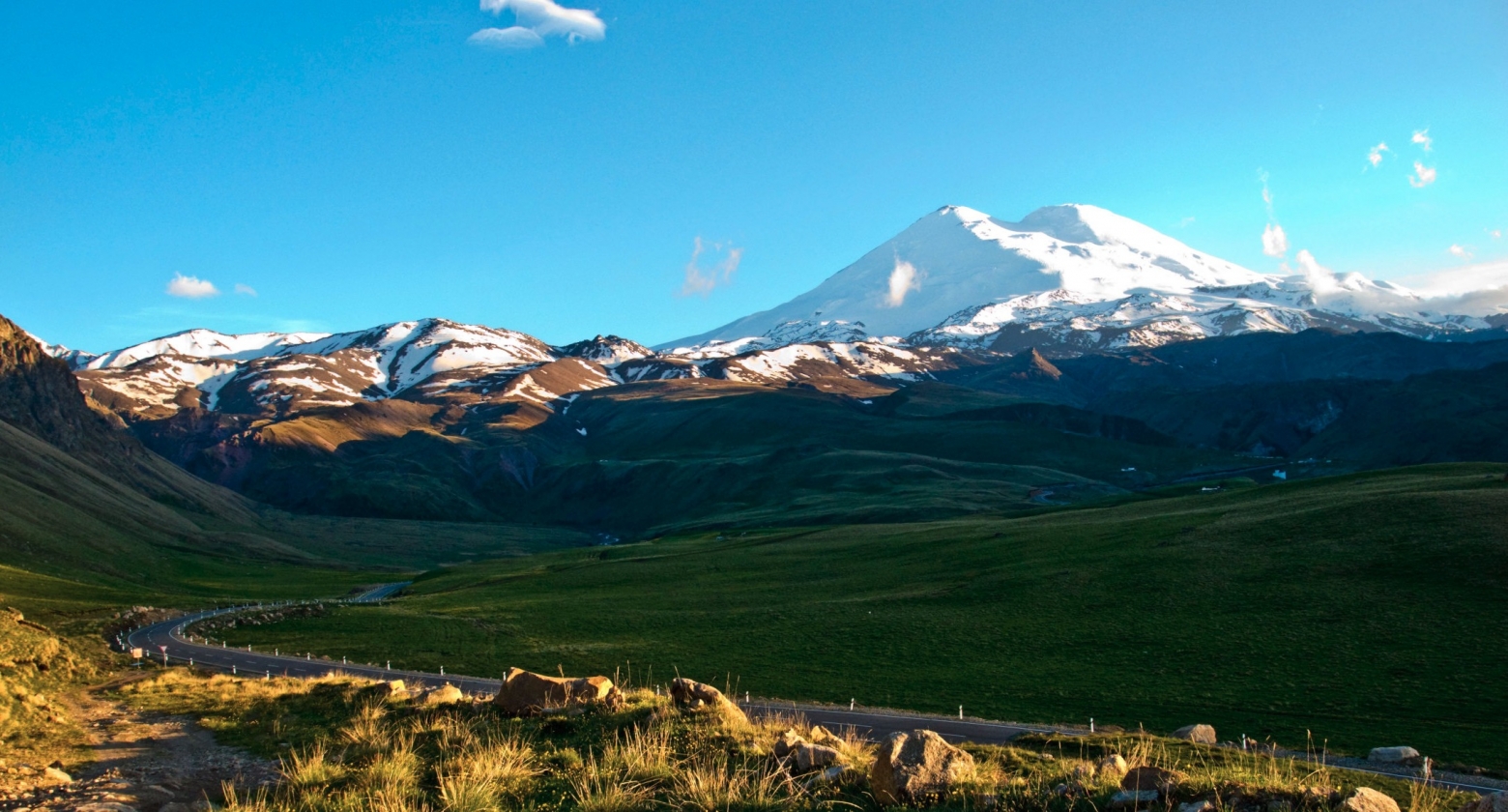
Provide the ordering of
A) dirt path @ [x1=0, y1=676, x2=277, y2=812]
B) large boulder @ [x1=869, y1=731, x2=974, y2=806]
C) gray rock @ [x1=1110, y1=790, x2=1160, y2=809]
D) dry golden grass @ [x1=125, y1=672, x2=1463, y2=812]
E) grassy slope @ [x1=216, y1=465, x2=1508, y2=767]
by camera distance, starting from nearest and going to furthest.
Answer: gray rock @ [x1=1110, y1=790, x2=1160, y2=809] < dry golden grass @ [x1=125, y1=672, x2=1463, y2=812] < large boulder @ [x1=869, y1=731, x2=974, y2=806] < dirt path @ [x1=0, y1=676, x2=277, y2=812] < grassy slope @ [x1=216, y1=465, x2=1508, y2=767]

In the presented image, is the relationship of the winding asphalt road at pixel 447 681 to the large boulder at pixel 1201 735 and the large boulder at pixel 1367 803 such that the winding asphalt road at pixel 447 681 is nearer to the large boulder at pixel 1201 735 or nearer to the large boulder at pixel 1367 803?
the large boulder at pixel 1201 735

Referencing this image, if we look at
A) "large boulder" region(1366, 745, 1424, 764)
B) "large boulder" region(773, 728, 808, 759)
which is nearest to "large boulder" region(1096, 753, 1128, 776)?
"large boulder" region(773, 728, 808, 759)

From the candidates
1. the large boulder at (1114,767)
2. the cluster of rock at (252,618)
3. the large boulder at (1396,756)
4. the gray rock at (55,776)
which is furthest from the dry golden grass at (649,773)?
the cluster of rock at (252,618)

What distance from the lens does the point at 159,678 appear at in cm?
3259

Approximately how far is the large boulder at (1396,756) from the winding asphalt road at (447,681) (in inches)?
60.4

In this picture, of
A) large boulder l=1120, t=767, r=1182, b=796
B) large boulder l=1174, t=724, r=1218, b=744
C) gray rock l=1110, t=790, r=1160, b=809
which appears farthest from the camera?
large boulder l=1174, t=724, r=1218, b=744

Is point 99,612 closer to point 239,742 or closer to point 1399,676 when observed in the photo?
point 239,742

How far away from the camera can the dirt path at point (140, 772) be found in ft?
51.0

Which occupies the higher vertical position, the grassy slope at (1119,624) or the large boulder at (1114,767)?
the large boulder at (1114,767)

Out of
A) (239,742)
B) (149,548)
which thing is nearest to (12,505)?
(149,548)

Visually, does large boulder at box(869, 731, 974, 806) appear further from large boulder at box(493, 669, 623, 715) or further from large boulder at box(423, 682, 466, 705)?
large boulder at box(423, 682, 466, 705)

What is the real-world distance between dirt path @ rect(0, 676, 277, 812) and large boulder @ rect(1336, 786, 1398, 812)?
15337 millimetres

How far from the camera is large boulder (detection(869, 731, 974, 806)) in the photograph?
464 inches

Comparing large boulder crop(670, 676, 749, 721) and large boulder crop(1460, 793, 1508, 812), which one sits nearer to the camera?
large boulder crop(1460, 793, 1508, 812)
